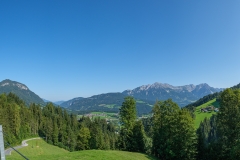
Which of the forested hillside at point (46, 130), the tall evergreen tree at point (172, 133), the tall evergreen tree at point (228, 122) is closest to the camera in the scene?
the tall evergreen tree at point (228, 122)

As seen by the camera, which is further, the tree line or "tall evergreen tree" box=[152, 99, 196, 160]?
"tall evergreen tree" box=[152, 99, 196, 160]

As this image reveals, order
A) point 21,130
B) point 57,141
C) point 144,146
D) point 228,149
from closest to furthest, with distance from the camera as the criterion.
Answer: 1. point 228,149
2. point 144,146
3. point 21,130
4. point 57,141

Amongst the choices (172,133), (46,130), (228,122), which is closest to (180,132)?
(172,133)

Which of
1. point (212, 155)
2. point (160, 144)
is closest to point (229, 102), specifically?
point (212, 155)

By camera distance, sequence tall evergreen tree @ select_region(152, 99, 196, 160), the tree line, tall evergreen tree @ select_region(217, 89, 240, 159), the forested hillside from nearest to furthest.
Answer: tall evergreen tree @ select_region(217, 89, 240, 159) → the tree line → tall evergreen tree @ select_region(152, 99, 196, 160) → the forested hillside

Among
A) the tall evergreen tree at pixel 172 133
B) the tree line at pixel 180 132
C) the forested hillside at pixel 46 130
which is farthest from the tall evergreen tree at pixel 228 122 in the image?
the forested hillside at pixel 46 130

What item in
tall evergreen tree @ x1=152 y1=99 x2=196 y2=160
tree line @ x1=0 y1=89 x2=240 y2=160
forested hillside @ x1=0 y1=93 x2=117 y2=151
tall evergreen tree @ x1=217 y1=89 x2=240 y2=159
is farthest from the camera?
forested hillside @ x1=0 y1=93 x2=117 y2=151

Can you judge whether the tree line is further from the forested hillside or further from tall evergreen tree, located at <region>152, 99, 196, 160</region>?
the forested hillside

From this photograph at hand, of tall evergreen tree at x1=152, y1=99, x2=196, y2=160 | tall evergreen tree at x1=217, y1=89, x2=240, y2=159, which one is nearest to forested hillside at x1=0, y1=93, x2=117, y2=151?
tall evergreen tree at x1=152, y1=99, x2=196, y2=160

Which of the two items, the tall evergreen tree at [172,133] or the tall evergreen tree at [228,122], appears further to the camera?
the tall evergreen tree at [172,133]

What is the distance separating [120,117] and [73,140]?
64.8m

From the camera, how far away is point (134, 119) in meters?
46.5

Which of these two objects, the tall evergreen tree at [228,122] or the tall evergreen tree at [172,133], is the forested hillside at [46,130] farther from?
the tall evergreen tree at [228,122]

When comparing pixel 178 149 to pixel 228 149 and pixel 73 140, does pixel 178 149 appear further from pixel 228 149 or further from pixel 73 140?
pixel 73 140
